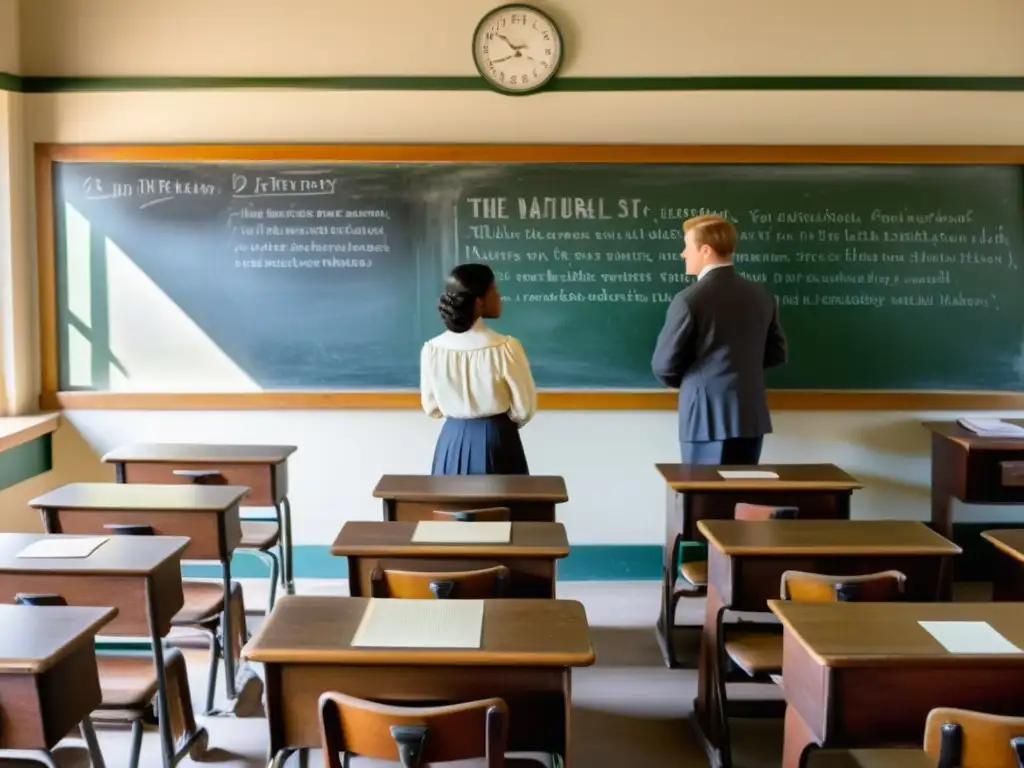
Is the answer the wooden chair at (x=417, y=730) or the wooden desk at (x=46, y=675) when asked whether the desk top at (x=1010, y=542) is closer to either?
the wooden chair at (x=417, y=730)

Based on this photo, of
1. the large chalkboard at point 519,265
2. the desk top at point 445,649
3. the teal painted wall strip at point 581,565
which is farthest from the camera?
the teal painted wall strip at point 581,565

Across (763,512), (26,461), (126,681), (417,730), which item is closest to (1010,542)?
(763,512)

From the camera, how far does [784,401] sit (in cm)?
442

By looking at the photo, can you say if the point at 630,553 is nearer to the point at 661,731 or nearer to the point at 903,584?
the point at 661,731

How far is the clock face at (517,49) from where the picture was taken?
4246 mm

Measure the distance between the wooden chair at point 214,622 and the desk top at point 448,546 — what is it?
0.68 meters

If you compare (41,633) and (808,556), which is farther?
(808,556)

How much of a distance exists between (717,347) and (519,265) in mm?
1119

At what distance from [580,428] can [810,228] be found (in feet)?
4.59

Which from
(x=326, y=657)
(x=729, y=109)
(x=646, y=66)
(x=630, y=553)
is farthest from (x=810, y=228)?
(x=326, y=657)

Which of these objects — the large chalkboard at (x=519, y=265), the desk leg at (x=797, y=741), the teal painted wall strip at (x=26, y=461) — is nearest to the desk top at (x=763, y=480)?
the large chalkboard at (x=519, y=265)

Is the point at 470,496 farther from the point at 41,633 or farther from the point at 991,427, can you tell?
the point at 991,427

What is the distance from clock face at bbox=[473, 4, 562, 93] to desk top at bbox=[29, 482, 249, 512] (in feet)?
7.39

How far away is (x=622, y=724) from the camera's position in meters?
3.00
